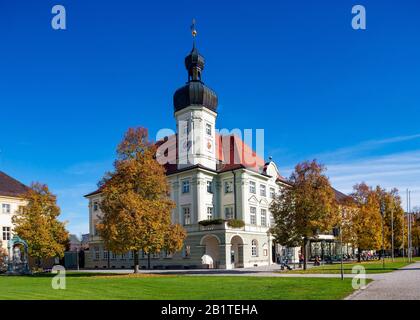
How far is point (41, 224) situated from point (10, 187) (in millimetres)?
22516

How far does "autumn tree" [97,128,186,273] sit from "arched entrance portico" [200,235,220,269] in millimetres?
12505

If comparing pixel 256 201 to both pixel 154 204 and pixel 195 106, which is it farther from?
pixel 154 204

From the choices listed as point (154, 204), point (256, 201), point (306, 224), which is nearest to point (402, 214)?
point (256, 201)

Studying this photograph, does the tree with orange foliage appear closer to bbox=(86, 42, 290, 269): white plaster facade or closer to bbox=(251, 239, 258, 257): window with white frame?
bbox=(86, 42, 290, 269): white plaster facade

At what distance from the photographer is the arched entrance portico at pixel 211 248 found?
47.0 meters

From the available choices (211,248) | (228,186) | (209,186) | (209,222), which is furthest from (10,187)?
(228,186)

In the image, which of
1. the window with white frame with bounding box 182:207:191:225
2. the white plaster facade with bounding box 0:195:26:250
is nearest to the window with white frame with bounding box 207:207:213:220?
the window with white frame with bounding box 182:207:191:225

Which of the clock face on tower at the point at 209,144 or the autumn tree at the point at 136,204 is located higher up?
the clock face on tower at the point at 209,144

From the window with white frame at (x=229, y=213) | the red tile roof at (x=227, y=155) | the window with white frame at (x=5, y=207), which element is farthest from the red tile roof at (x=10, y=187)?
the window with white frame at (x=229, y=213)

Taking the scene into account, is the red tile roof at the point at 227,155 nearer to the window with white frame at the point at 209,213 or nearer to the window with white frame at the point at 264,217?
the window with white frame at the point at 209,213

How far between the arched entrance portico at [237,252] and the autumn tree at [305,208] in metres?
12.2

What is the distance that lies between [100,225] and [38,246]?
36.5 ft

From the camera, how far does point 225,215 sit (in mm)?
52500

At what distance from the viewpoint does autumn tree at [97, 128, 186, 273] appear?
32875 mm
